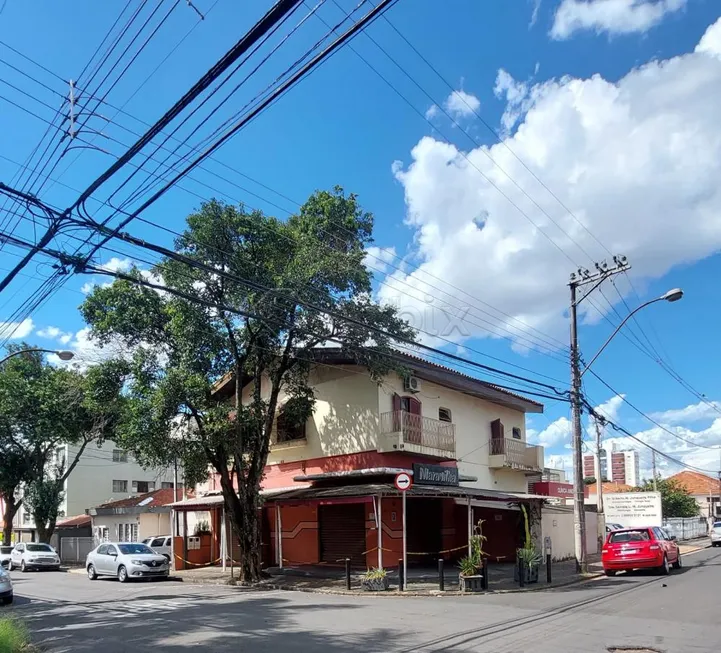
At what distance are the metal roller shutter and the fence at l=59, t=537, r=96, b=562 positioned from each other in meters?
23.5

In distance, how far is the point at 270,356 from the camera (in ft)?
74.6

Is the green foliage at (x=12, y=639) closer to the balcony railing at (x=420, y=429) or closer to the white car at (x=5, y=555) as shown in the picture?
the balcony railing at (x=420, y=429)

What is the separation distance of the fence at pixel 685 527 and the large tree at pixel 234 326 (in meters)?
27.1

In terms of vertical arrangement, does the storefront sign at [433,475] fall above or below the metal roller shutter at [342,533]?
above

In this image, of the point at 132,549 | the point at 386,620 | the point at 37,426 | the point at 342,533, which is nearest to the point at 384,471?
the point at 342,533

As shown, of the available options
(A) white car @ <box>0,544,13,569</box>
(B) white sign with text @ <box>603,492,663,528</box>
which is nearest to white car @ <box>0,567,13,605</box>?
(A) white car @ <box>0,544,13,569</box>

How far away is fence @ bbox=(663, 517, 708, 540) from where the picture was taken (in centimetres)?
4208

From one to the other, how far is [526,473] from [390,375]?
421 inches

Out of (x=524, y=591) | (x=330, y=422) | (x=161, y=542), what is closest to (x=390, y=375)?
(x=330, y=422)

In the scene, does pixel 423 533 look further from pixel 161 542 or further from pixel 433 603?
pixel 161 542

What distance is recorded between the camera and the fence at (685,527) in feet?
138

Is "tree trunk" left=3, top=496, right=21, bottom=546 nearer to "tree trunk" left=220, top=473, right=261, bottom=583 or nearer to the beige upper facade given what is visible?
the beige upper facade

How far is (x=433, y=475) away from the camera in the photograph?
71.1 ft

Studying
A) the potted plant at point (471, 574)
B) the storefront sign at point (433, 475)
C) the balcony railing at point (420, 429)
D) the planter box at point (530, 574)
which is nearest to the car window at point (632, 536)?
the planter box at point (530, 574)
